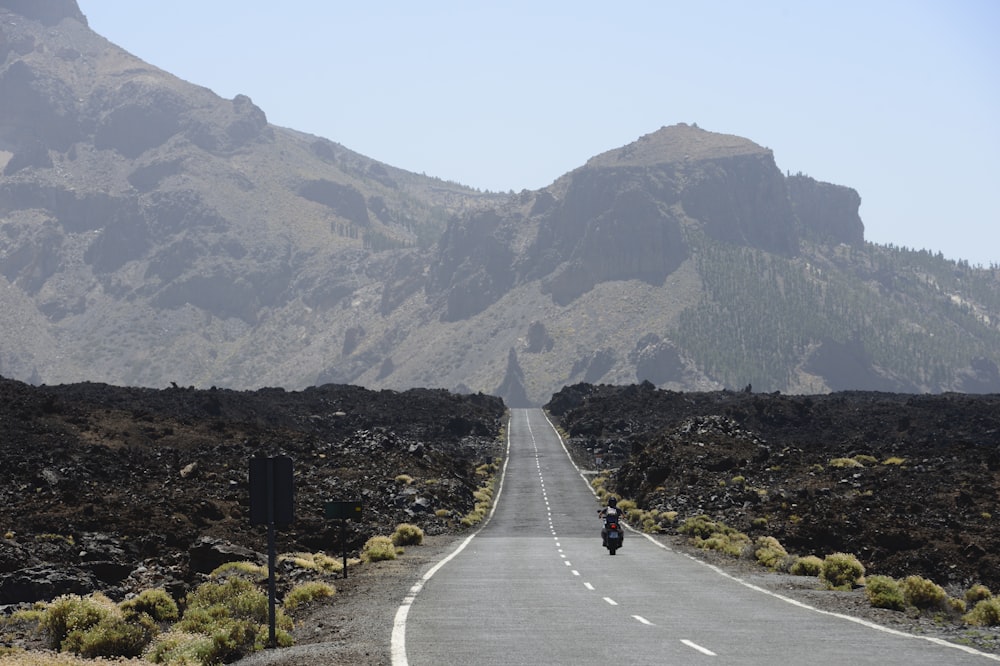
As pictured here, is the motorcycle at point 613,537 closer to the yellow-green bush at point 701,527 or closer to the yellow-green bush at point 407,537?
the yellow-green bush at point 701,527

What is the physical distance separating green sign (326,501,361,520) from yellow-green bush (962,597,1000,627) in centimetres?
1705

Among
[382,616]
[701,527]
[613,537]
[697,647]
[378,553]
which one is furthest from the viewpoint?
[701,527]

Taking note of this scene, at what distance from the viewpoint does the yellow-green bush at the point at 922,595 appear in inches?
972

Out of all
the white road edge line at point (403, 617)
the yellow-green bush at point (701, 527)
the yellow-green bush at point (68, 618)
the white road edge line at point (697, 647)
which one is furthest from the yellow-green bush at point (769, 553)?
the yellow-green bush at point (68, 618)

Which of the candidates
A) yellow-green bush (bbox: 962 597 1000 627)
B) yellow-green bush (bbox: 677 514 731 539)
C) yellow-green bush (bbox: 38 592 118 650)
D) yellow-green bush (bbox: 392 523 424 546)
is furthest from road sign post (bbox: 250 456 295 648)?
yellow-green bush (bbox: 677 514 731 539)

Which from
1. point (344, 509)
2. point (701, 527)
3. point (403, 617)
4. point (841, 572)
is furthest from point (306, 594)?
point (701, 527)

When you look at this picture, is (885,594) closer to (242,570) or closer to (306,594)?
(306,594)

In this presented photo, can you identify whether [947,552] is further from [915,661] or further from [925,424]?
[925,424]

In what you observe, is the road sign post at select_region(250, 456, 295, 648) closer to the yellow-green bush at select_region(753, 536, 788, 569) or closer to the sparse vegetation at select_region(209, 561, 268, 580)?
the sparse vegetation at select_region(209, 561, 268, 580)

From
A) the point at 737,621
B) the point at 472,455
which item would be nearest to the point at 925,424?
the point at 472,455

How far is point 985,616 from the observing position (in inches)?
886

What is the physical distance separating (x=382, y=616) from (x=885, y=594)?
33.1 feet

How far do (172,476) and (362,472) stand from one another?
12.0 meters

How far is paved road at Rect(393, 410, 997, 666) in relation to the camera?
16.9 metres
